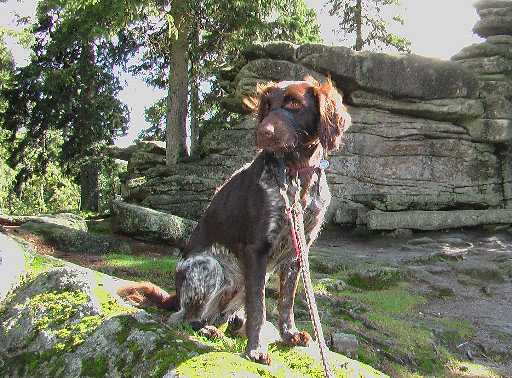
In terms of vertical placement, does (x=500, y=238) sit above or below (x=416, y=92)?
below

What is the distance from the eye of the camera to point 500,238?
19266mm

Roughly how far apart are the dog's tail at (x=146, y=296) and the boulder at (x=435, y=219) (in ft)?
53.2

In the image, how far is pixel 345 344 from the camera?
8500 millimetres

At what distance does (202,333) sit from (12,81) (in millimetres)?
23488

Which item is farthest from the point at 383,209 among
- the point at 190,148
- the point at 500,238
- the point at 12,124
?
the point at 12,124

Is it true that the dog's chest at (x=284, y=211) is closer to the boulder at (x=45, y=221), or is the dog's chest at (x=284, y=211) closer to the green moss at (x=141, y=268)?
the green moss at (x=141, y=268)

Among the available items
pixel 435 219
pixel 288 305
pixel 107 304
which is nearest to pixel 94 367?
pixel 107 304

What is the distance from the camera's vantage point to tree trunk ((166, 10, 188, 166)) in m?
21.7

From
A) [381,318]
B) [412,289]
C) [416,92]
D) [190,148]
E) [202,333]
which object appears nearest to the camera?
[202,333]

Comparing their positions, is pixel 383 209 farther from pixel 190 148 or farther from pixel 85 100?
pixel 85 100

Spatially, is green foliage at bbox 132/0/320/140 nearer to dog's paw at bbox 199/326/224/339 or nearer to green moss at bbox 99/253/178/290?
green moss at bbox 99/253/178/290

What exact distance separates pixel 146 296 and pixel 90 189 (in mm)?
22253

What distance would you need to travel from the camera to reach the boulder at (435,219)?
19781 millimetres

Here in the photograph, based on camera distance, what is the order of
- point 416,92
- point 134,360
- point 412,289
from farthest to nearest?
point 416,92 < point 412,289 < point 134,360
